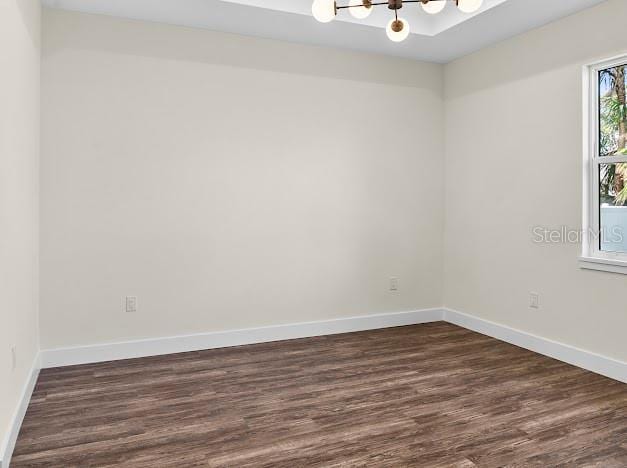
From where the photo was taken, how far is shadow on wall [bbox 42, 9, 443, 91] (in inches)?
145

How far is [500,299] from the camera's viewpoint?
4469 mm

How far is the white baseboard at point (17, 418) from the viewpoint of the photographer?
2.18 metres

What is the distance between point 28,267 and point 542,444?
3.14 metres

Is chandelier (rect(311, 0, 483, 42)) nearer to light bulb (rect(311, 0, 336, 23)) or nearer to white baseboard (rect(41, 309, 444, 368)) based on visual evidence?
light bulb (rect(311, 0, 336, 23))

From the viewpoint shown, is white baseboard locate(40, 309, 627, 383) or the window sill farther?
white baseboard locate(40, 309, 627, 383)

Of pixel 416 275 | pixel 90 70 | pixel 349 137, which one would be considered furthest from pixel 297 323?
pixel 90 70

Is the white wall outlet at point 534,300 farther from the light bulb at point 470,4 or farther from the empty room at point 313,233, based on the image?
the light bulb at point 470,4

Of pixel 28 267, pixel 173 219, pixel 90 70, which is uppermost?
pixel 90 70

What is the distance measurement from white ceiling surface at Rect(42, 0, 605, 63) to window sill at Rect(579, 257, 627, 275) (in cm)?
184

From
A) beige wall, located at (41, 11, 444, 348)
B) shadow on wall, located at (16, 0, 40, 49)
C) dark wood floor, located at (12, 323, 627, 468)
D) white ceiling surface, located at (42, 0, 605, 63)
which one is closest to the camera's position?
dark wood floor, located at (12, 323, 627, 468)

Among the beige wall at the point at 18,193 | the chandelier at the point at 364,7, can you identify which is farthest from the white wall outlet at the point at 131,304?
the chandelier at the point at 364,7

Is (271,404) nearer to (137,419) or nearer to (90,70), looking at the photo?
(137,419)

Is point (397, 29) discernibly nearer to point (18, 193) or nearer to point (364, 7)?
point (364, 7)

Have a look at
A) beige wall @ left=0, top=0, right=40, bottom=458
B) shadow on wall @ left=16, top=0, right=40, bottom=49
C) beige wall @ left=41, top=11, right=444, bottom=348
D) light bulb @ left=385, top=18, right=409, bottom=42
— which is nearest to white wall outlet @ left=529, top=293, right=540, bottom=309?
beige wall @ left=41, top=11, right=444, bottom=348
